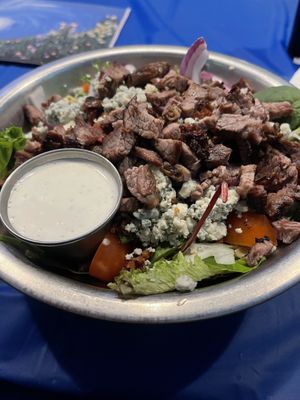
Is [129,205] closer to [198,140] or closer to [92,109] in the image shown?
[198,140]

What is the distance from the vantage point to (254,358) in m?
1.53

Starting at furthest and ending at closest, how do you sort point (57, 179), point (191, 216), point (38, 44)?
1. point (38, 44)
2. point (57, 179)
3. point (191, 216)

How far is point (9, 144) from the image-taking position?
1.80 meters

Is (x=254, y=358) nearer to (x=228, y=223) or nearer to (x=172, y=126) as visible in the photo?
(x=228, y=223)

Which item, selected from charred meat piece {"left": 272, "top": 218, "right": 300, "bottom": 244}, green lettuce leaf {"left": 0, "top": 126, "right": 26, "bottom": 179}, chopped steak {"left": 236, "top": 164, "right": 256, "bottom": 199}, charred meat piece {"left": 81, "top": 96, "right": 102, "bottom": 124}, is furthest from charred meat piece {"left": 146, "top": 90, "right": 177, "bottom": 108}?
charred meat piece {"left": 272, "top": 218, "right": 300, "bottom": 244}

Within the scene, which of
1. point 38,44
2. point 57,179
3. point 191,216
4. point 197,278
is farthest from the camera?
point 38,44

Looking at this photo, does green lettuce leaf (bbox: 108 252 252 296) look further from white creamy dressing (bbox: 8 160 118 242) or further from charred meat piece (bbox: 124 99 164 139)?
charred meat piece (bbox: 124 99 164 139)

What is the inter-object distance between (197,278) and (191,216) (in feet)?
0.73

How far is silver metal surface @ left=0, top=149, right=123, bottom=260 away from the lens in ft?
4.51

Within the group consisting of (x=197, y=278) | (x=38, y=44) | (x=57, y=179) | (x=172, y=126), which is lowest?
(x=38, y=44)

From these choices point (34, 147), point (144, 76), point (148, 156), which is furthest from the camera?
point (144, 76)

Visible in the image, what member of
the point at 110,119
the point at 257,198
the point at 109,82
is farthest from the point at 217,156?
the point at 109,82

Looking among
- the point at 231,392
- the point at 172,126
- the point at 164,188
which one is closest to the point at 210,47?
the point at 172,126

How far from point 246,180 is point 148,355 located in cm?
70
